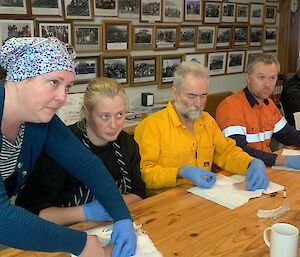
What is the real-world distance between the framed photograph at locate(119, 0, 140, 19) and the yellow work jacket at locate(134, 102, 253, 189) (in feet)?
4.56

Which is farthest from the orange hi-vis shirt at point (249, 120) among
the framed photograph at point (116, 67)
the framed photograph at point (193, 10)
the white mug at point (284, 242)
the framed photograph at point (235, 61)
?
the framed photograph at point (235, 61)

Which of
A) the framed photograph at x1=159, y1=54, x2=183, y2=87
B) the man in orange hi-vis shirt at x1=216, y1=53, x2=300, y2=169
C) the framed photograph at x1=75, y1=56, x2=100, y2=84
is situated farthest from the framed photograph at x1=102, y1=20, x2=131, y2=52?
the man in orange hi-vis shirt at x1=216, y1=53, x2=300, y2=169

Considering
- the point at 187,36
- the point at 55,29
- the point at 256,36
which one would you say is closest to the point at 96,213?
the point at 55,29

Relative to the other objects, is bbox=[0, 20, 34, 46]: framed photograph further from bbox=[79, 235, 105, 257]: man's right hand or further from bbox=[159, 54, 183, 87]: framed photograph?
bbox=[79, 235, 105, 257]: man's right hand

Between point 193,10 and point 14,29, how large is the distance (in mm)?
1760

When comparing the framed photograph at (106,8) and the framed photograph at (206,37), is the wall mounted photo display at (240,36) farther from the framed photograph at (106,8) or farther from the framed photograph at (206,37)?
the framed photograph at (106,8)

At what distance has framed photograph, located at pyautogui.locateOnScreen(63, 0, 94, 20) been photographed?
Result: 2709 mm

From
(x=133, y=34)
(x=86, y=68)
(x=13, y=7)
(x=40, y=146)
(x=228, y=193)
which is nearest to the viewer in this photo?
(x=40, y=146)

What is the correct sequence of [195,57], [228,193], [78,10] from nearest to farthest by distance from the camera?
[228,193], [78,10], [195,57]

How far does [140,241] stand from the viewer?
3.88 feet

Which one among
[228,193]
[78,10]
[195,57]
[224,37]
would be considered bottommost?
[228,193]

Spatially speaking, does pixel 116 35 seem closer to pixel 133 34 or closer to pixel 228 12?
pixel 133 34

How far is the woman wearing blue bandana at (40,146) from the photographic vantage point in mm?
919

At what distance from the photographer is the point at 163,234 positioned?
48.1 inches
